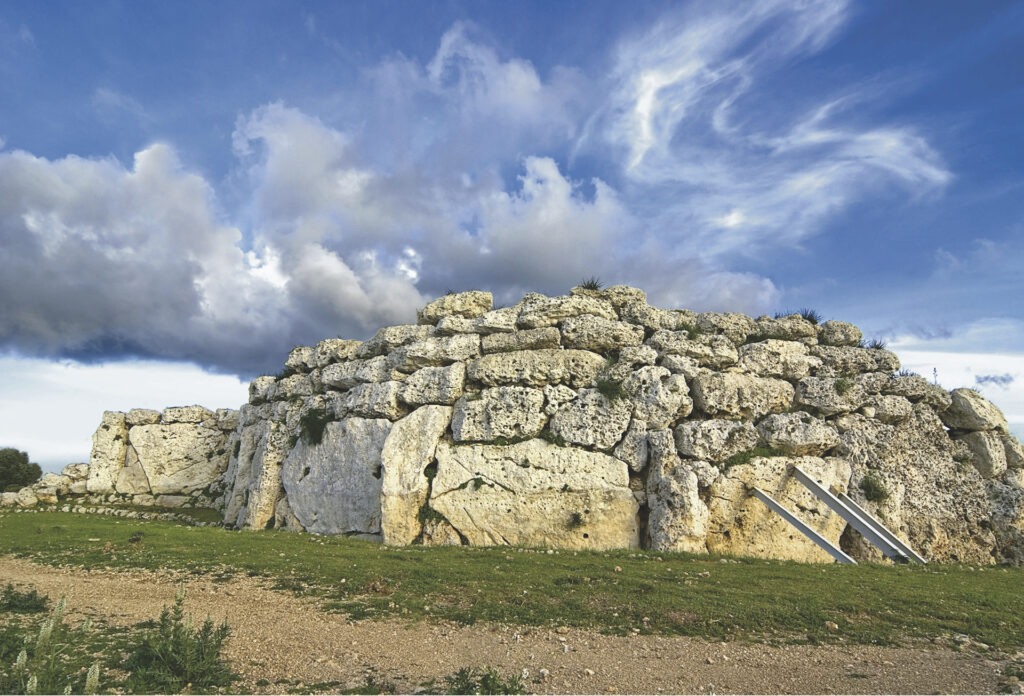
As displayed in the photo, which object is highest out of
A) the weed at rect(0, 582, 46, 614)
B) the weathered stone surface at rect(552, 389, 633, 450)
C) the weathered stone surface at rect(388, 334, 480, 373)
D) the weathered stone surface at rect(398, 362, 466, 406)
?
the weathered stone surface at rect(388, 334, 480, 373)

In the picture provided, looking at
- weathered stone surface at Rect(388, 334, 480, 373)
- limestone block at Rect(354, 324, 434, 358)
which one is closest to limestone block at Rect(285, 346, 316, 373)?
limestone block at Rect(354, 324, 434, 358)

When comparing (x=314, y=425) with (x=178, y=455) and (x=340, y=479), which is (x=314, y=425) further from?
(x=178, y=455)

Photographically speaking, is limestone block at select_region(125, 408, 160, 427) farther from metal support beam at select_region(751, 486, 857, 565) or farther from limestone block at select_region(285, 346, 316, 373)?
metal support beam at select_region(751, 486, 857, 565)

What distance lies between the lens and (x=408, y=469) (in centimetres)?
1994

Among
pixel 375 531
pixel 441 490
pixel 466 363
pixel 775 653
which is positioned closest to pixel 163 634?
pixel 775 653

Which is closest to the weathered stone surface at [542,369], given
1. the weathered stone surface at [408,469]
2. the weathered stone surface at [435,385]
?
the weathered stone surface at [435,385]

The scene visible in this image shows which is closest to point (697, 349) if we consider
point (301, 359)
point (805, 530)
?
point (805, 530)

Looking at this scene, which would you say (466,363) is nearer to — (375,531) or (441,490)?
(441,490)

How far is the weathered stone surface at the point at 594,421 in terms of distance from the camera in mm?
19391

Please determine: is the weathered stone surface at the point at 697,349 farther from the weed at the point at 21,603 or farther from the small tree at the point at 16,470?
the small tree at the point at 16,470

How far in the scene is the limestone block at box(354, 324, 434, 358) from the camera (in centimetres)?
2381

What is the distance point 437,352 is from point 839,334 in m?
14.6

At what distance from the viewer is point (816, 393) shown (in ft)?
66.8

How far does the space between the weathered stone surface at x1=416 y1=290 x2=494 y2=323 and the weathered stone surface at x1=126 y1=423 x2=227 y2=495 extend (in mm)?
14564
